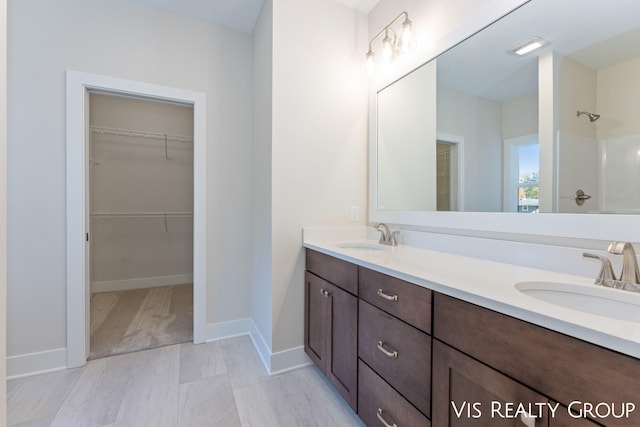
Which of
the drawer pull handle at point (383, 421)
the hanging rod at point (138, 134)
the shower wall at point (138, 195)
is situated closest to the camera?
the drawer pull handle at point (383, 421)

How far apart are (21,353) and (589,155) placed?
3297 mm

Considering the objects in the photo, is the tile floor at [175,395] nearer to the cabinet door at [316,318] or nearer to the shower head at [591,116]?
the cabinet door at [316,318]

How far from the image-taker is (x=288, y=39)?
6.12ft

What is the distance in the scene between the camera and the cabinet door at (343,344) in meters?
1.37

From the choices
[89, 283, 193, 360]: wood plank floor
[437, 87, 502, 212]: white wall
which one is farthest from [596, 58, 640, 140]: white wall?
[89, 283, 193, 360]: wood plank floor

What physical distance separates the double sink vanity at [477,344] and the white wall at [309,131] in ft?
1.44

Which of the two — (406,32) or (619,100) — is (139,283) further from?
(619,100)

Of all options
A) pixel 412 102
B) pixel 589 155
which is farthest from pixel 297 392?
pixel 412 102

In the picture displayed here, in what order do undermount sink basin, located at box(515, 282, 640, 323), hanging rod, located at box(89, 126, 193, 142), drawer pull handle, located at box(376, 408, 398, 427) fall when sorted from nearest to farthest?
1. undermount sink basin, located at box(515, 282, 640, 323)
2. drawer pull handle, located at box(376, 408, 398, 427)
3. hanging rod, located at box(89, 126, 193, 142)

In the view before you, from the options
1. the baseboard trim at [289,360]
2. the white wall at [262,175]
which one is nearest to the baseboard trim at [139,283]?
the white wall at [262,175]

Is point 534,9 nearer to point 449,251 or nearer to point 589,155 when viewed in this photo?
point 589,155

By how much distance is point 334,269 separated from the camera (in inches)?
61.4

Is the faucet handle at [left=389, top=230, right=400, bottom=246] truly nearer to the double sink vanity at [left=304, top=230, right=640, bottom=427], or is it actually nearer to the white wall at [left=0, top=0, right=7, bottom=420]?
the double sink vanity at [left=304, top=230, right=640, bottom=427]

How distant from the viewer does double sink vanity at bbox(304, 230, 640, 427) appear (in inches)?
22.3
